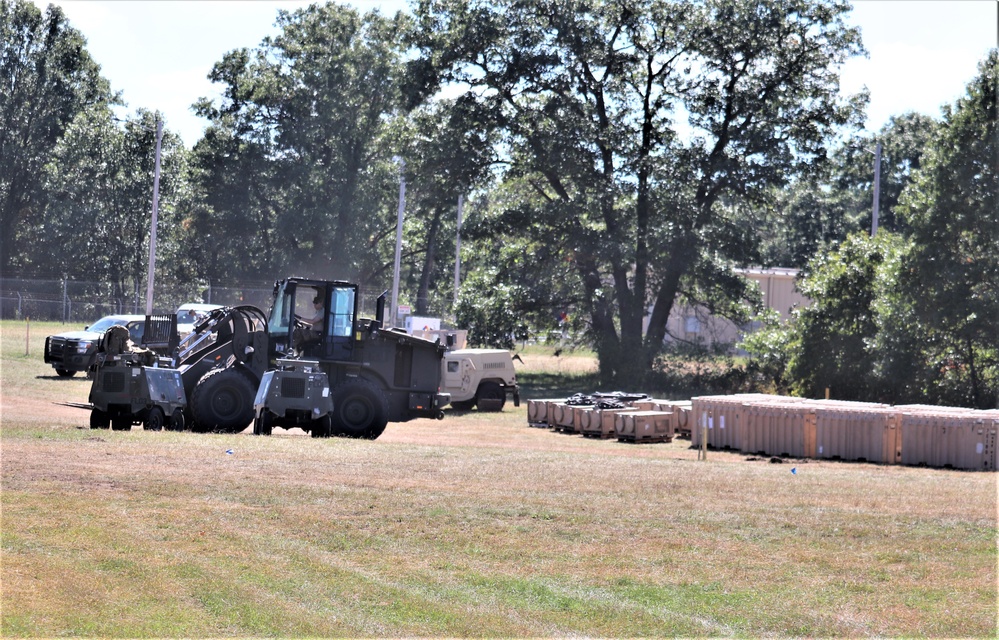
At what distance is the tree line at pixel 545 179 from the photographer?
36.7 m

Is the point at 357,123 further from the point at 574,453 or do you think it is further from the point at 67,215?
the point at 574,453

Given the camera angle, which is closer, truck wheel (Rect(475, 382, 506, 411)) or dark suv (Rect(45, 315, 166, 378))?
truck wheel (Rect(475, 382, 506, 411))

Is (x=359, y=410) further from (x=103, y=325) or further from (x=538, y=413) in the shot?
(x=103, y=325)

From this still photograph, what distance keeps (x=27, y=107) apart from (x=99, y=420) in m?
54.8

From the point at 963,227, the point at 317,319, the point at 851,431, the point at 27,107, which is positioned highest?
the point at 27,107

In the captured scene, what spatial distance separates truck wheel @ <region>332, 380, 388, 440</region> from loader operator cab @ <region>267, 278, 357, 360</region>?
127 centimetres

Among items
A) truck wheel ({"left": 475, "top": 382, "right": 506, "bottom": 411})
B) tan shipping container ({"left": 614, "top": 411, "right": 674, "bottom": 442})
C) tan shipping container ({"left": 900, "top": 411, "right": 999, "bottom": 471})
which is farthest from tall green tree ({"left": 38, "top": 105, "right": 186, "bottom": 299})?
tan shipping container ({"left": 900, "top": 411, "right": 999, "bottom": 471})

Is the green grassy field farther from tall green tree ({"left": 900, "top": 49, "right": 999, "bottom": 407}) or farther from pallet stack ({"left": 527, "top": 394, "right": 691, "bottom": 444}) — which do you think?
tall green tree ({"left": 900, "top": 49, "right": 999, "bottom": 407})

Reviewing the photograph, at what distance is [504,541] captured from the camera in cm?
1356

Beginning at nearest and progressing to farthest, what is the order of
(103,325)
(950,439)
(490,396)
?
(950,439), (490,396), (103,325)

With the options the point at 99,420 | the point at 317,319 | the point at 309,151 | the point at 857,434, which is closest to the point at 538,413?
the point at 317,319

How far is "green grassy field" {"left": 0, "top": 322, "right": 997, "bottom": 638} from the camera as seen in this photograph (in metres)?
10.5

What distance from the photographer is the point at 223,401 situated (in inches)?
950

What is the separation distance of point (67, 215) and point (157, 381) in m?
49.6
